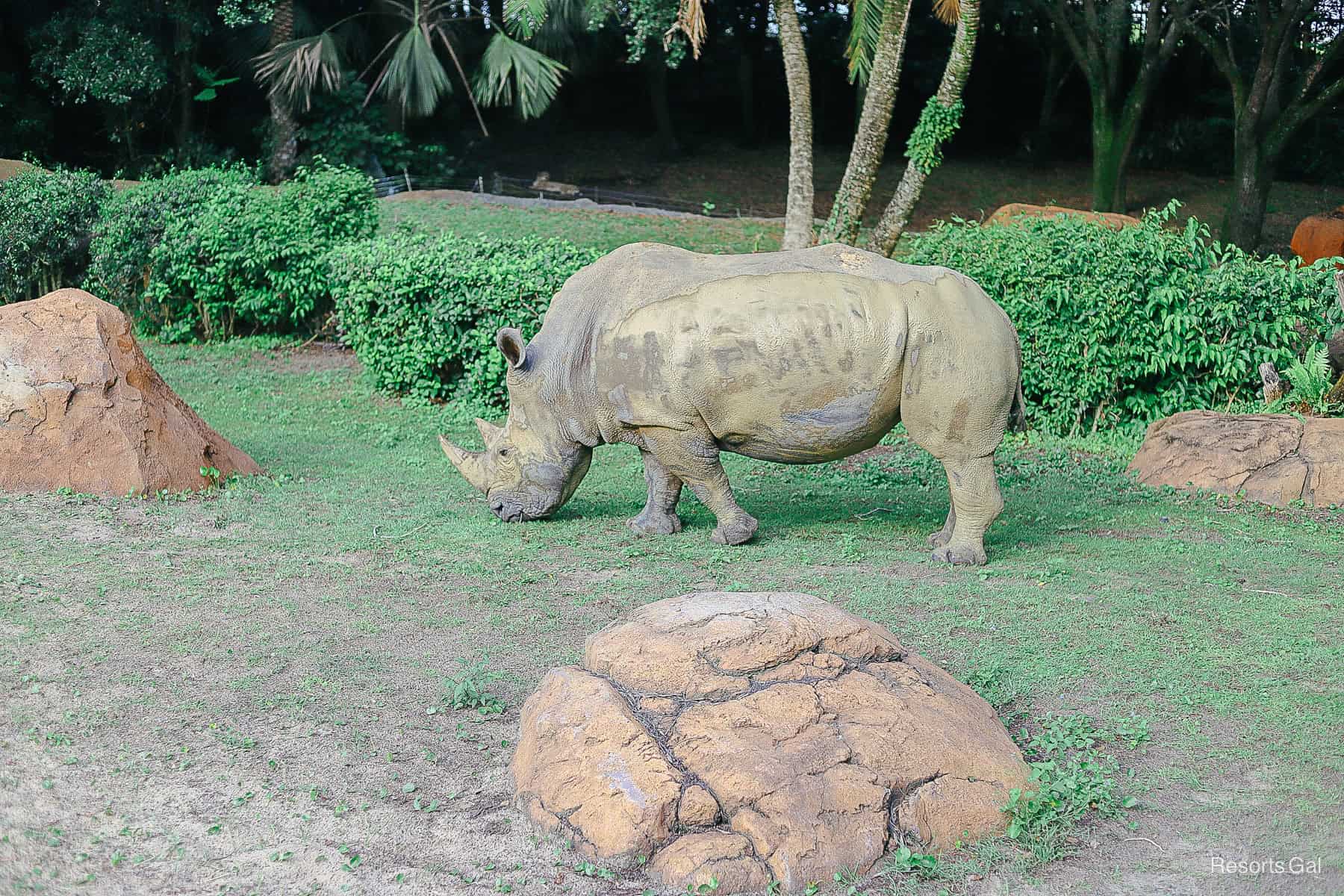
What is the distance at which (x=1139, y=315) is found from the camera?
35.2ft

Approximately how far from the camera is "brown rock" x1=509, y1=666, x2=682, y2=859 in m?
4.31

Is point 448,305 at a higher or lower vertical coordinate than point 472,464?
higher

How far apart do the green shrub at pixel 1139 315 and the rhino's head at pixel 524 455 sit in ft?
15.8

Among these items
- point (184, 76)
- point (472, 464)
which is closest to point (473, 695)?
point (472, 464)

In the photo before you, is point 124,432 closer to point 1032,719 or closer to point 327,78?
point 1032,719

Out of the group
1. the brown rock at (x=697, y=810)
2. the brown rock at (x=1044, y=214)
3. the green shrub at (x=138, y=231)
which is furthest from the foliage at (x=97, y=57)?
the brown rock at (x=697, y=810)

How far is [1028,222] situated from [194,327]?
967 centimetres

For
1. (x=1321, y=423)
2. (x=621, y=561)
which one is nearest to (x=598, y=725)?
(x=621, y=561)

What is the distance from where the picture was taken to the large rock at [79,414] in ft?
27.6

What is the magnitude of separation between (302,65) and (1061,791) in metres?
18.3

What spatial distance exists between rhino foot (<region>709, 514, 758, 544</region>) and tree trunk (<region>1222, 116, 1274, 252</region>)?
12.9 m

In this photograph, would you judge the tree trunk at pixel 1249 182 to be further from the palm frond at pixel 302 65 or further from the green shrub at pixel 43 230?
the green shrub at pixel 43 230

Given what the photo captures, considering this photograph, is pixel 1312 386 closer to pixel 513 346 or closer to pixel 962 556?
pixel 962 556

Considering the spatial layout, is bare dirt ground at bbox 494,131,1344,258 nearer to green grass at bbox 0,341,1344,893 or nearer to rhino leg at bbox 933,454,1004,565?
green grass at bbox 0,341,1344,893
